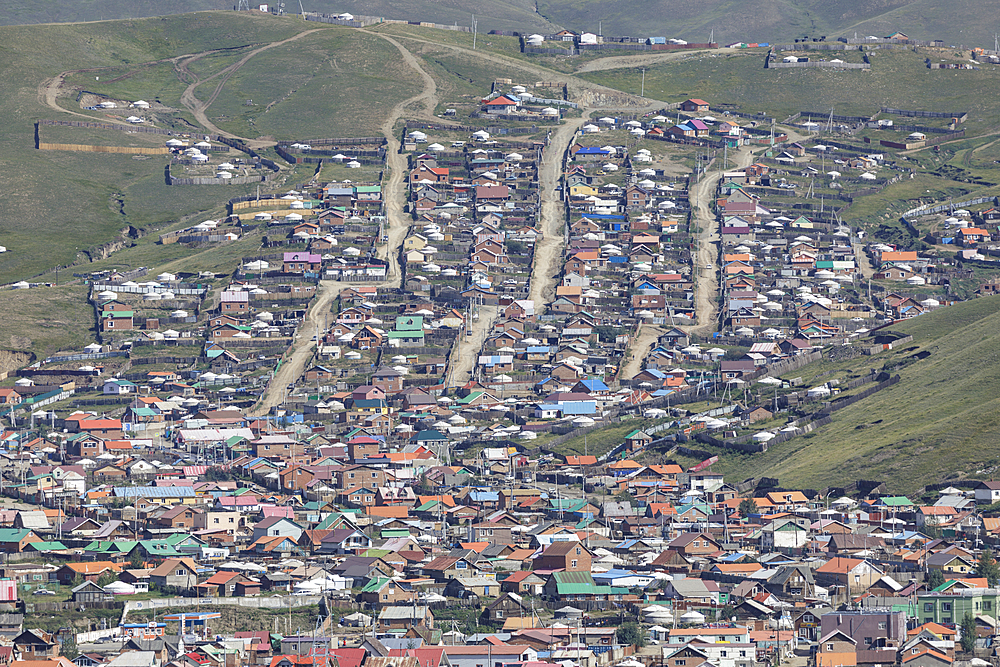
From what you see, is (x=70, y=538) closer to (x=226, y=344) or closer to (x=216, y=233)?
(x=226, y=344)

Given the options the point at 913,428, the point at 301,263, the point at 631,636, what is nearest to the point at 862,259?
the point at 301,263

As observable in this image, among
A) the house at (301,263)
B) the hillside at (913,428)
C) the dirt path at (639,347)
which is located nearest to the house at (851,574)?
the hillside at (913,428)

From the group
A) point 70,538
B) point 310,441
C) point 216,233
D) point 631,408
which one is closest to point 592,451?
point 631,408

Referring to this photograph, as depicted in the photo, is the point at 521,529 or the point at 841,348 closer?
the point at 521,529

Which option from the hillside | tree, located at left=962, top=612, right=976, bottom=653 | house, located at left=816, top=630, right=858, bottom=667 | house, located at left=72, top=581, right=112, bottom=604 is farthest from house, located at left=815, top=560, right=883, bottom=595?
house, located at left=72, top=581, right=112, bottom=604

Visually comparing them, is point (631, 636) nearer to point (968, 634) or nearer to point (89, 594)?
point (968, 634)

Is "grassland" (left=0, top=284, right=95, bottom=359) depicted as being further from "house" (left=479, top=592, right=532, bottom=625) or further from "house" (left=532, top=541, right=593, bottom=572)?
"house" (left=479, top=592, right=532, bottom=625)
